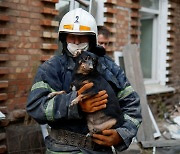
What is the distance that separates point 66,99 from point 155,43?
5432 mm

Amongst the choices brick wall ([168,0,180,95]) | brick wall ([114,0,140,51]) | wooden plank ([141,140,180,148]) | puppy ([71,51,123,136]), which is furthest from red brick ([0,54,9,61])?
brick wall ([168,0,180,95])

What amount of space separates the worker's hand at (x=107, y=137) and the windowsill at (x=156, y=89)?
14.4ft

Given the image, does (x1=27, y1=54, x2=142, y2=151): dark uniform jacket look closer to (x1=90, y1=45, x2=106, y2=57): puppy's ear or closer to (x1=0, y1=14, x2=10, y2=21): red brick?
(x1=90, y1=45, x2=106, y2=57): puppy's ear

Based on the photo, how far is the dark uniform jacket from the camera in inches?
75.2

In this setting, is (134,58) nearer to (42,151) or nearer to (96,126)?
(42,151)

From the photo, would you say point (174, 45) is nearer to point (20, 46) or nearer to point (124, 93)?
point (20, 46)

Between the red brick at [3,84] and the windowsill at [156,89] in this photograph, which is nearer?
the red brick at [3,84]

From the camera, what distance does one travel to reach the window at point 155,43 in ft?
22.8

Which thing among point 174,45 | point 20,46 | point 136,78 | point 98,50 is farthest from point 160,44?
point 98,50

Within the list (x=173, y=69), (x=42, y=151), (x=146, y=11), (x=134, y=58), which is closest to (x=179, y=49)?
(x=173, y=69)

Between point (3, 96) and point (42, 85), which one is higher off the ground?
point (42, 85)

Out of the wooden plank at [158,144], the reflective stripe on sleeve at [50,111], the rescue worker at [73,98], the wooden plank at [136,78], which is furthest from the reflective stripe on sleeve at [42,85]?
the wooden plank at [136,78]

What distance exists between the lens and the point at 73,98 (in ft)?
6.23

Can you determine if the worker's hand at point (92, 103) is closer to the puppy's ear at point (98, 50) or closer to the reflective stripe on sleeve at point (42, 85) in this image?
the reflective stripe on sleeve at point (42, 85)
